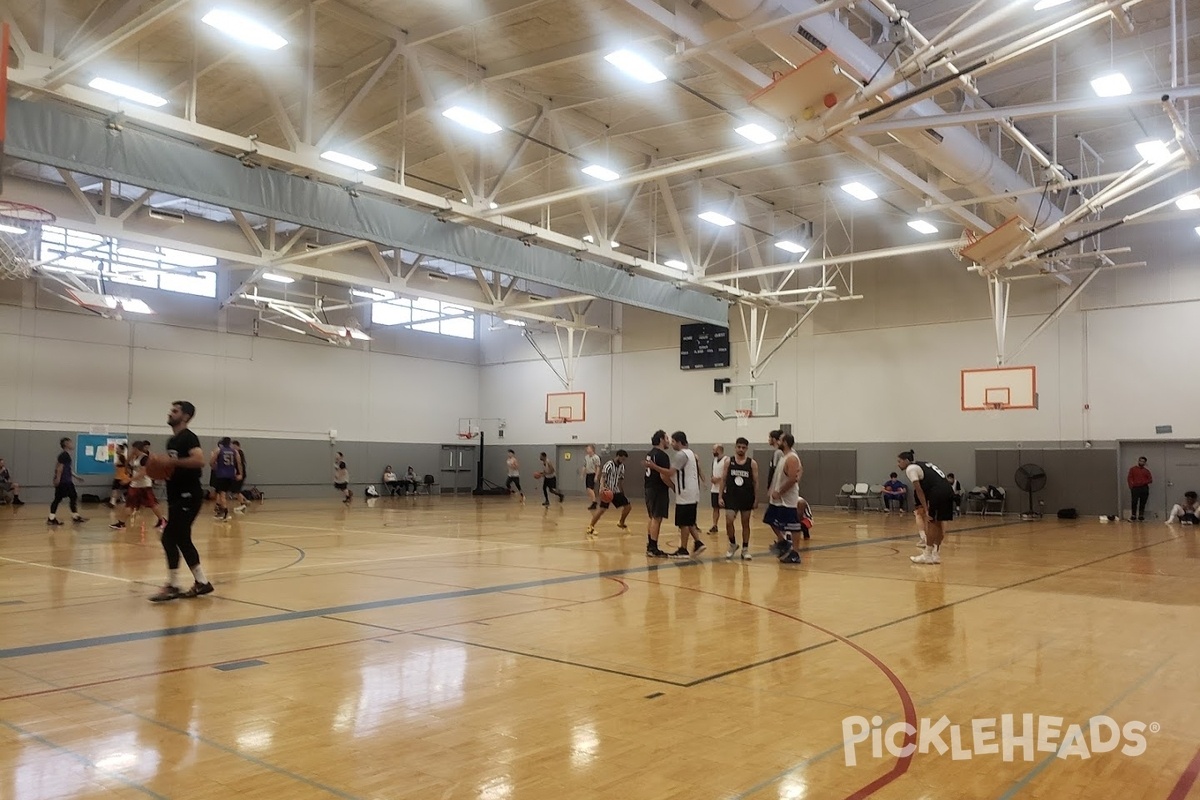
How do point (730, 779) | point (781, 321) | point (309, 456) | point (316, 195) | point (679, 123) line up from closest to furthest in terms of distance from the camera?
point (730, 779), point (316, 195), point (679, 123), point (781, 321), point (309, 456)

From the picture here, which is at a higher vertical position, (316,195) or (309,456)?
(316,195)

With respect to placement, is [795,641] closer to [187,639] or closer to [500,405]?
[187,639]

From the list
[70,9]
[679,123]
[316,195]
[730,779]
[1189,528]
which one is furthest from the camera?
[1189,528]

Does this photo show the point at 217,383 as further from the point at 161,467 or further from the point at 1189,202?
the point at 1189,202

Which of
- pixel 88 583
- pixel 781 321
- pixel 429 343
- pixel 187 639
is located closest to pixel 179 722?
pixel 187 639

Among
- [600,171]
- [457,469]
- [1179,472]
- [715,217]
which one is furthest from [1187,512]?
[457,469]

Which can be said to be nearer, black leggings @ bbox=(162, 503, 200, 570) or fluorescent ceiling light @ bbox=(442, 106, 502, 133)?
black leggings @ bbox=(162, 503, 200, 570)

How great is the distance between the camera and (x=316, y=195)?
1391cm

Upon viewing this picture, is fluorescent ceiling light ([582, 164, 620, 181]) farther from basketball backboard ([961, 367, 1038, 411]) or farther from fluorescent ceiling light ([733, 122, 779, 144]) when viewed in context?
basketball backboard ([961, 367, 1038, 411])

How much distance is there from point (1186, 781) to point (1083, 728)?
698 mm

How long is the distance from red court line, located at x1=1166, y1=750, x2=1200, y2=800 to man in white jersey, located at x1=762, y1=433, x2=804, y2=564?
23.7 ft

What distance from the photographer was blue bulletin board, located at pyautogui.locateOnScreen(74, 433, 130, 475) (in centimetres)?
2494

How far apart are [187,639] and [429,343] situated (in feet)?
94.2

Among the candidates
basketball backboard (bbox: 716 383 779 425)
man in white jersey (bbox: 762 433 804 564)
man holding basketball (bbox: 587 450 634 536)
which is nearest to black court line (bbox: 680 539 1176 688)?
man in white jersey (bbox: 762 433 804 564)
